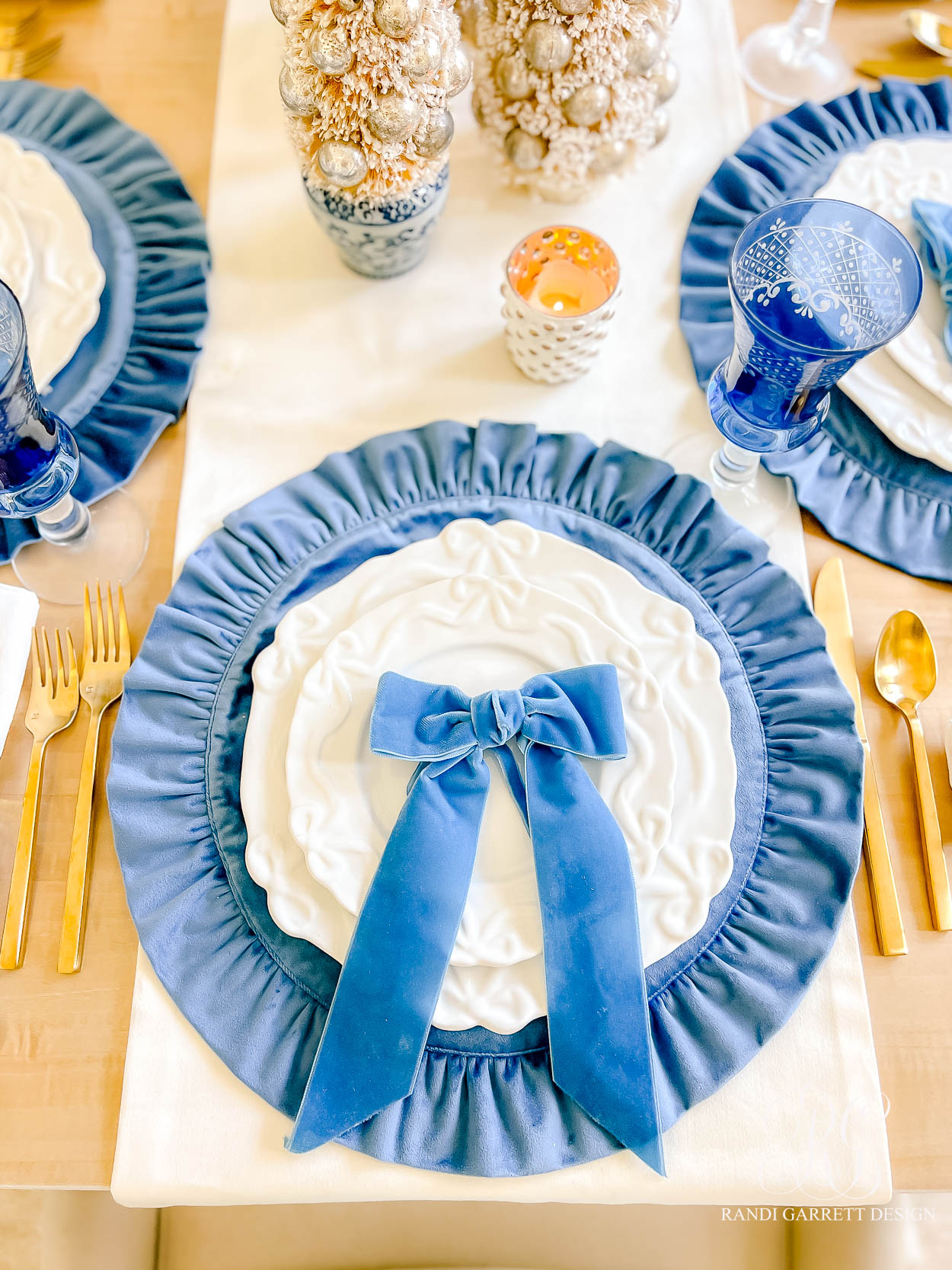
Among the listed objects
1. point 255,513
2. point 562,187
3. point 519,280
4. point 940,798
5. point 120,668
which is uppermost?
point 562,187

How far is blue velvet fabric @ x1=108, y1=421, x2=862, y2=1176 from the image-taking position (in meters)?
0.68

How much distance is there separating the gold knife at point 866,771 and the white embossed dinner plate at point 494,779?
20cm

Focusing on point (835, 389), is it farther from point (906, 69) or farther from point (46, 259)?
point (46, 259)

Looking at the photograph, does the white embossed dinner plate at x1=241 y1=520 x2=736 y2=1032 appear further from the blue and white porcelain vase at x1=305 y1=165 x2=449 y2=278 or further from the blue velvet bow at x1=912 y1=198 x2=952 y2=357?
the blue velvet bow at x1=912 y1=198 x2=952 y2=357

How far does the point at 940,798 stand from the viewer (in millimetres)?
791

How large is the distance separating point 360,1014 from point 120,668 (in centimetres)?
38

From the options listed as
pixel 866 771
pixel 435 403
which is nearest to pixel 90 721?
pixel 435 403

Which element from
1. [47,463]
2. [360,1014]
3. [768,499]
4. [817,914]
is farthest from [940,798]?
[47,463]

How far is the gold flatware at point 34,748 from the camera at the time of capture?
730mm

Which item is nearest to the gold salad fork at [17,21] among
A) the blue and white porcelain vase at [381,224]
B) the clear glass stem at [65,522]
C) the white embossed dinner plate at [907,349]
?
the blue and white porcelain vase at [381,224]

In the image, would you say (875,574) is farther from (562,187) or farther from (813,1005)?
(562,187)

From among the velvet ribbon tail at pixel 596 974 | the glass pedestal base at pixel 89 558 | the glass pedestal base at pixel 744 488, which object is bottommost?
the velvet ribbon tail at pixel 596 974

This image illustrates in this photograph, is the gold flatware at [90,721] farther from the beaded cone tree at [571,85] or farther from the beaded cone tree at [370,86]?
the beaded cone tree at [571,85]

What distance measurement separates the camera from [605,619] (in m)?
0.77
